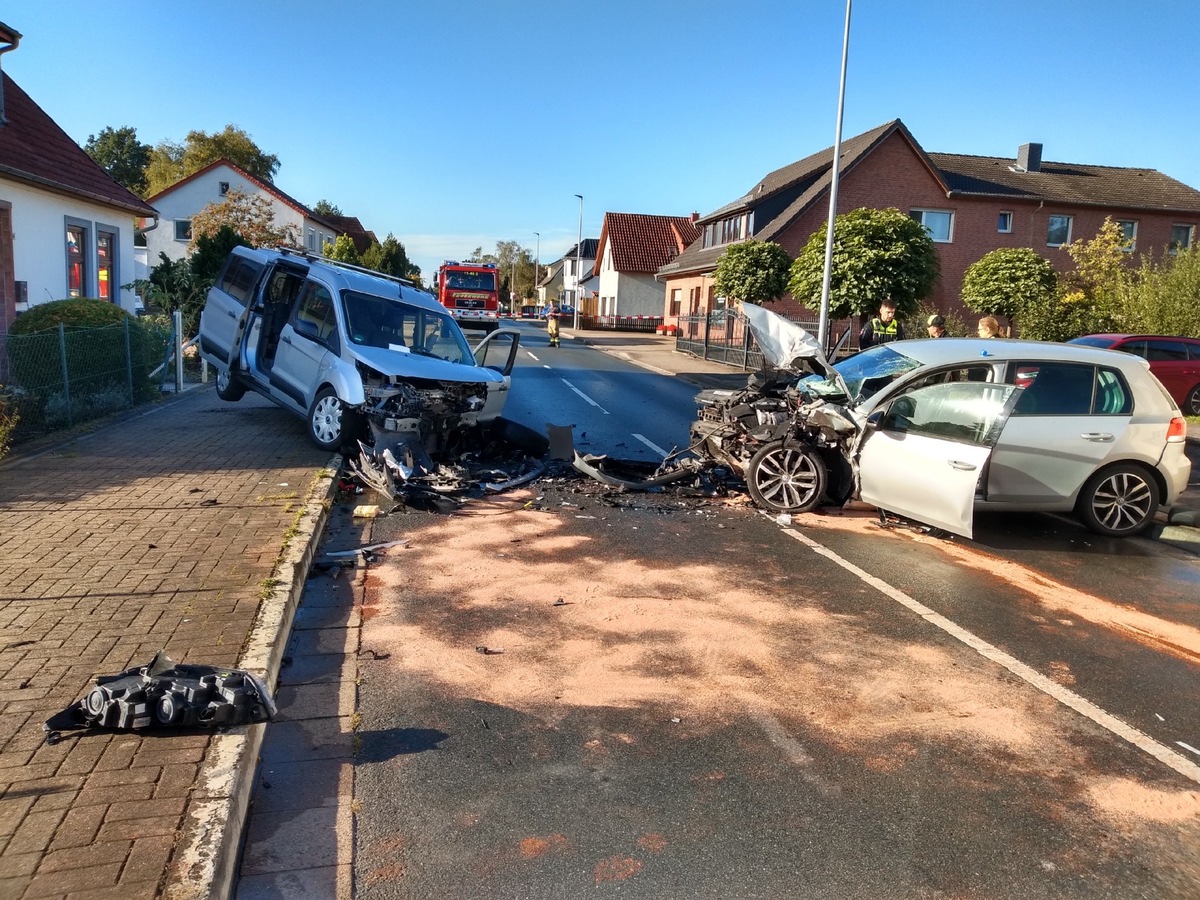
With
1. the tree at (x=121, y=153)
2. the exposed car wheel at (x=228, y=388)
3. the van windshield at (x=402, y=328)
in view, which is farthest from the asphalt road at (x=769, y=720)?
the tree at (x=121, y=153)

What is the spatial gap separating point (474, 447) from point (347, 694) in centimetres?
634

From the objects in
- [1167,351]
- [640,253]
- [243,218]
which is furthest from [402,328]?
[640,253]

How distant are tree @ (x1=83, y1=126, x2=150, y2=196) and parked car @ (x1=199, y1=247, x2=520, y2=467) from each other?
96078 millimetres

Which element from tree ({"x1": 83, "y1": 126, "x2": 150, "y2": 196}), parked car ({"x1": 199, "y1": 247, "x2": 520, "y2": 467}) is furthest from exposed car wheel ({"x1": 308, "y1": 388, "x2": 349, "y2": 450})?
tree ({"x1": 83, "y1": 126, "x2": 150, "y2": 196})

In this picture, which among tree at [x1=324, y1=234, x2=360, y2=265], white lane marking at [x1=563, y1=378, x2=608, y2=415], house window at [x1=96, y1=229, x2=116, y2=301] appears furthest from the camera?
tree at [x1=324, y1=234, x2=360, y2=265]

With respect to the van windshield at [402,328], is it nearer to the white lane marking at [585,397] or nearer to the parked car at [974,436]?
the parked car at [974,436]

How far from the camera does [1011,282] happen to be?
98.4ft

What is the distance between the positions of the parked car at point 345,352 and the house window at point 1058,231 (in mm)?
35388

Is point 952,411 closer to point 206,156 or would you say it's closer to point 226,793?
point 226,793

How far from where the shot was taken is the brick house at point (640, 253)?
6156 cm

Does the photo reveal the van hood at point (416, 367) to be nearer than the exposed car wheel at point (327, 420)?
Yes

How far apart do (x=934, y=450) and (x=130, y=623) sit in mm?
6098

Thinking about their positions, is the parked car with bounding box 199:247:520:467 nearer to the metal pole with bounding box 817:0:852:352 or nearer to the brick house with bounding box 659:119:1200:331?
the metal pole with bounding box 817:0:852:352

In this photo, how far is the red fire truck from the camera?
41.5 meters
